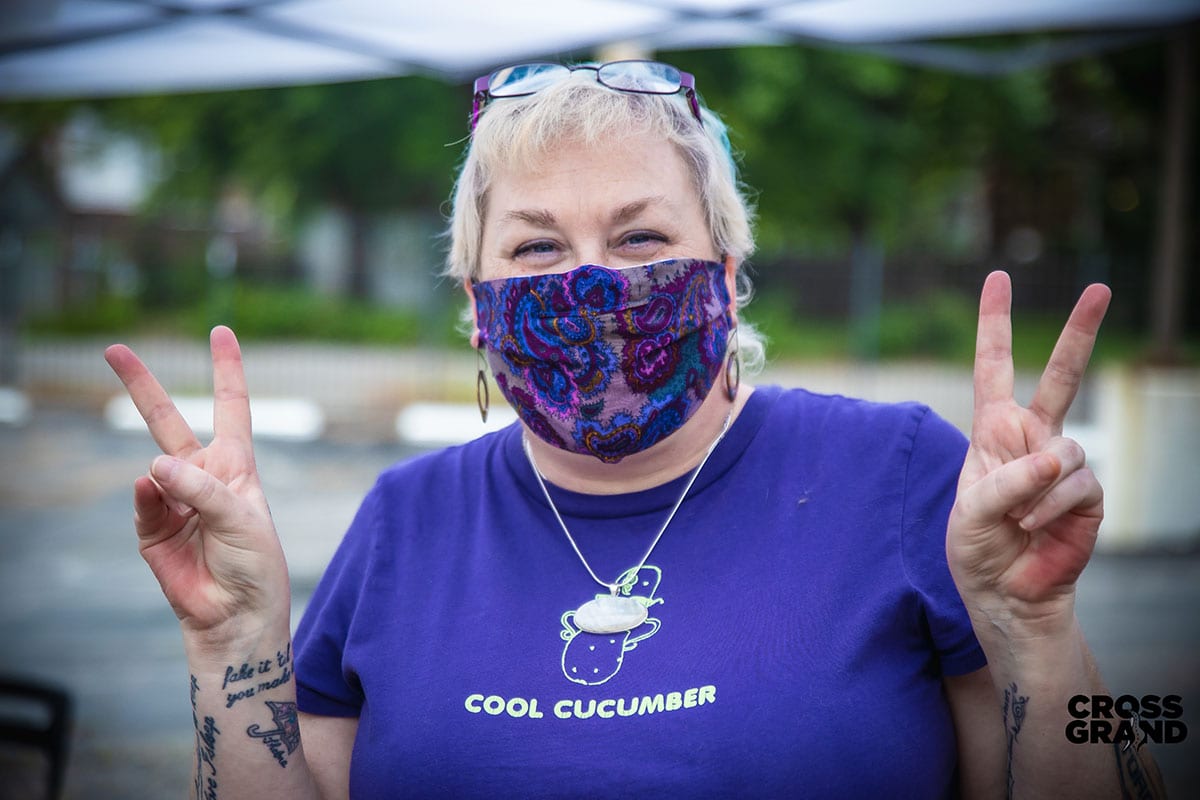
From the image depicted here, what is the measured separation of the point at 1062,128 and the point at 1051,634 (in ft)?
77.2

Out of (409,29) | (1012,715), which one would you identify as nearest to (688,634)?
(1012,715)

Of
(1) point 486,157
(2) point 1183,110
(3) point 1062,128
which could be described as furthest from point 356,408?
(3) point 1062,128

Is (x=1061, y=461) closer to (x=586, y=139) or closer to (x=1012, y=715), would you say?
(x=1012, y=715)

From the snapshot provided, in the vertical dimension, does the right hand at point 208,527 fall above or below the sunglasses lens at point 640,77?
below

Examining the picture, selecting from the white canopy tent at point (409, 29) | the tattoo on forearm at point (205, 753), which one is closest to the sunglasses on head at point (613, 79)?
the tattoo on forearm at point (205, 753)

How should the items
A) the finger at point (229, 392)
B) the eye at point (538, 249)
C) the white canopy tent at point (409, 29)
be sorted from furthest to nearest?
1. the white canopy tent at point (409, 29)
2. the eye at point (538, 249)
3. the finger at point (229, 392)

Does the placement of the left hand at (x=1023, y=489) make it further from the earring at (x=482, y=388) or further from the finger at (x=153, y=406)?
the finger at (x=153, y=406)

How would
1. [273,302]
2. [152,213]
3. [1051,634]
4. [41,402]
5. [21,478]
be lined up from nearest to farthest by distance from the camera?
[1051,634] < [21,478] < [41,402] < [273,302] < [152,213]

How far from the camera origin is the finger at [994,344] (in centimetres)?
169

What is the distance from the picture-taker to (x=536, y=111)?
2.05 meters

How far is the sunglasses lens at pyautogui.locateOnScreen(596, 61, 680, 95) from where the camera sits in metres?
2.09

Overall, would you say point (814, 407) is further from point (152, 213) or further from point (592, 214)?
point (152, 213)

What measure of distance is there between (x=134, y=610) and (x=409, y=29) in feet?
13.2

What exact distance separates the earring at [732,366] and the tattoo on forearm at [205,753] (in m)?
1.14
